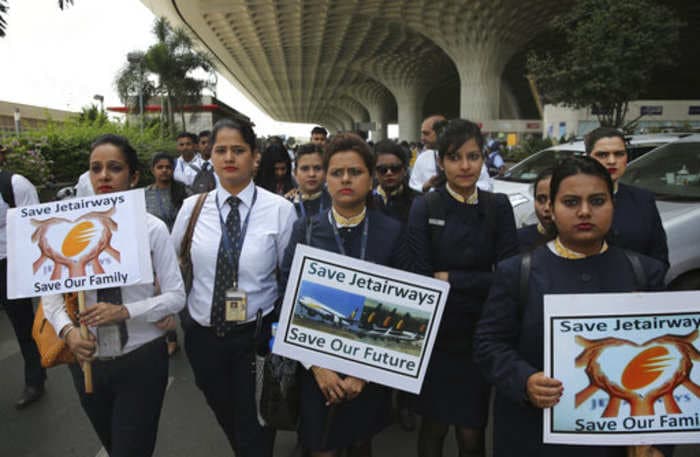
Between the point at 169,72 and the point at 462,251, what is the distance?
31100mm

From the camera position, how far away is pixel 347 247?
2.28 m

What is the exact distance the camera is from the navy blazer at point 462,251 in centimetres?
239

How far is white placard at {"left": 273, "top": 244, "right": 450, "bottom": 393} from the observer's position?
6.52 feet

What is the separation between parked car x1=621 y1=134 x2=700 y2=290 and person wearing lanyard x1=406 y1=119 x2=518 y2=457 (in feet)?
9.04

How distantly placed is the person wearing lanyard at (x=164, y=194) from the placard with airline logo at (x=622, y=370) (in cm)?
430

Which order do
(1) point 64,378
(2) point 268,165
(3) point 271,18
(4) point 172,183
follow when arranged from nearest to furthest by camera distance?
(1) point 64,378 → (2) point 268,165 → (4) point 172,183 → (3) point 271,18

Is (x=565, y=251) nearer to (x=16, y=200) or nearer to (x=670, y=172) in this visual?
(x=16, y=200)

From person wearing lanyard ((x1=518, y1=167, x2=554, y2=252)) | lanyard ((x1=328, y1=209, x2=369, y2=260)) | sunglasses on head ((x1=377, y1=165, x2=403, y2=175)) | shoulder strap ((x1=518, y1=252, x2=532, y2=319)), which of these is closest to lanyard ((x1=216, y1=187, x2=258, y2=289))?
lanyard ((x1=328, y1=209, x2=369, y2=260))

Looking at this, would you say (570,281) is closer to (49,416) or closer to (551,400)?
(551,400)

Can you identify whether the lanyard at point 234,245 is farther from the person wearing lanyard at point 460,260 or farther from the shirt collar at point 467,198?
the shirt collar at point 467,198

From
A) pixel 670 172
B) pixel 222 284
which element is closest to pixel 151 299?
pixel 222 284

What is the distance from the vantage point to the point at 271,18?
36.4 metres

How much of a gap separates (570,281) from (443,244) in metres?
0.76

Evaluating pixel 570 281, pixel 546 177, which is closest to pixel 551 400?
pixel 570 281
